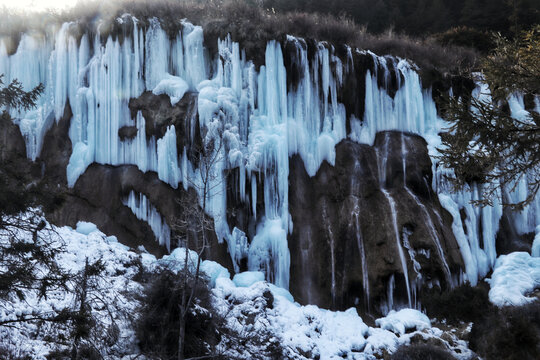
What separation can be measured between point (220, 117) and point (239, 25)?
3.87 m

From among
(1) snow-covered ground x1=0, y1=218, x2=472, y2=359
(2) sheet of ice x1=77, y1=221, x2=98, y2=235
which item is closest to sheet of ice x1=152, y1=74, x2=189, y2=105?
(2) sheet of ice x1=77, y1=221, x2=98, y2=235

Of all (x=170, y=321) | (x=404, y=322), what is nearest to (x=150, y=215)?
(x=170, y=321)

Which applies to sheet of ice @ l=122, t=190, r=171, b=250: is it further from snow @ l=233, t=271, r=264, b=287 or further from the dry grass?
the dry grass

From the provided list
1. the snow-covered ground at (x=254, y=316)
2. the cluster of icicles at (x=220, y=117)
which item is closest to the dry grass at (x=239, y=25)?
the cluster of icicles at (x=220, y=117)

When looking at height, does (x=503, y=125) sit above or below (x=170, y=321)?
above

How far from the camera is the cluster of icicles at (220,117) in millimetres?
14641

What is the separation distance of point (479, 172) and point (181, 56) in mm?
11481

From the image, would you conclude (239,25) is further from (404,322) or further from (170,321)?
(404,322)

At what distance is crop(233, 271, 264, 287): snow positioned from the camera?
12.7 m

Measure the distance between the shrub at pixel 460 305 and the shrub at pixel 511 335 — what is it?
1.32 m

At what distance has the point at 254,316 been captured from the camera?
428 inches

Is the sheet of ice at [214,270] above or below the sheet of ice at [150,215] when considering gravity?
below

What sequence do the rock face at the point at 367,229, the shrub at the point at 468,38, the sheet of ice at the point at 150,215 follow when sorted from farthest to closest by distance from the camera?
the shrub at the point at 468,38
the sheet of ice at the point at 150,215
the rock face at the point at 367,229

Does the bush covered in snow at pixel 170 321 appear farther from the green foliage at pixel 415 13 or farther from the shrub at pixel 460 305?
the green foliage at pixel 415 13
